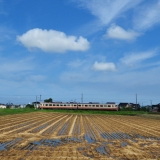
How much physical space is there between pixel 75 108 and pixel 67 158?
76.9 meters

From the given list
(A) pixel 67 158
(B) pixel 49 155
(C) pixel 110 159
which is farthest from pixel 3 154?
(C) pixel 110 159

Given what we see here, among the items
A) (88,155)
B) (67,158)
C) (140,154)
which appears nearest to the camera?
(67,158)

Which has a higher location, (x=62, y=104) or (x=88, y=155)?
(x=62, y=104)

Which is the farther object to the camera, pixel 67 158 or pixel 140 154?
pixel 140 154

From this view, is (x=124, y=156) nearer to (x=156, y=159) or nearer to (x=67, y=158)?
(x=156, y=159)

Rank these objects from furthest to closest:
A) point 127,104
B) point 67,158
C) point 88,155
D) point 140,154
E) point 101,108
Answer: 1. point 127,104
2. point 101,108
3. point 140,154
4. point 88,155
5. point 67,158

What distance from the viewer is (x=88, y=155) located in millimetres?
10445

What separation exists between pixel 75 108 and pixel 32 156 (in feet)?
252

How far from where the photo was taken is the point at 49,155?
33.5 ft

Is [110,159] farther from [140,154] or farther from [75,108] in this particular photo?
[75,108]

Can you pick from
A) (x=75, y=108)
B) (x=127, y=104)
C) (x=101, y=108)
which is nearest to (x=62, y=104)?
(x=75, y=108)

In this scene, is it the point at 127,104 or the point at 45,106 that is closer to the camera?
the point at 45,106

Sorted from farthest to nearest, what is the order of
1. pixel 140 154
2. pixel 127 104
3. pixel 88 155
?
pixel 127 104 < pixel 140 154 < pixel 88 155

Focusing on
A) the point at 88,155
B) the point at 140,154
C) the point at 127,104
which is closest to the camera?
the point at 88,155
